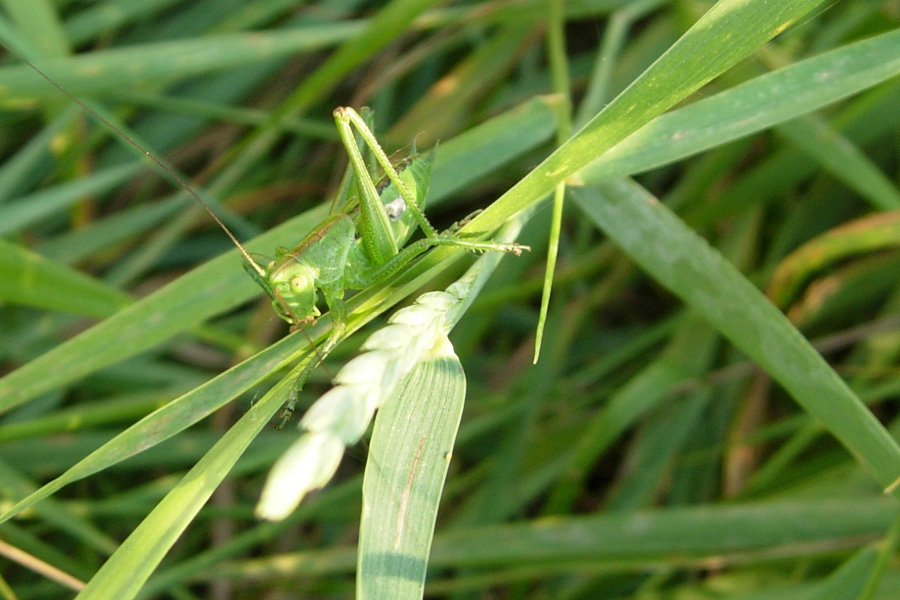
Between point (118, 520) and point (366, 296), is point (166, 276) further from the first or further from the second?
point (366, 296)

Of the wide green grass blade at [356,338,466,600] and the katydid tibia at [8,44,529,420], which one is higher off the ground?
the katydid tibia at [8,44,529,420]

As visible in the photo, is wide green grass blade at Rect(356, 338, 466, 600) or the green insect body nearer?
wide green grass blade at Rect(356, 338, 466, 600)

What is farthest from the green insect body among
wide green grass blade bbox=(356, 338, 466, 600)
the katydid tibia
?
wide green grass blade bbox=(356, 338, 466, 600)

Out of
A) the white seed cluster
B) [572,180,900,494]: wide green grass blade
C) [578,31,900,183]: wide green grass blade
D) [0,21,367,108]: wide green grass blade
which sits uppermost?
[0,21,367,108]: wide green grass blade

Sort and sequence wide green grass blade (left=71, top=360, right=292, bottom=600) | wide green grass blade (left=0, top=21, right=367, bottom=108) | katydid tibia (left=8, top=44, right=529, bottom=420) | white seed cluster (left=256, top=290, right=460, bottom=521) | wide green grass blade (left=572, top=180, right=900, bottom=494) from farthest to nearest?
wide green grass blade (left=0, top=21, right=367, bottom=108), katydid tibia (left=8, top=44, right=529, bottom=420), wide green grass blade (left=572, top=180, right=900, bottom=494), wide green grass blade (left=71, top=360, right=292, bottom=600), white seed cluster (left=256, top=290, right=460, bottom=521)

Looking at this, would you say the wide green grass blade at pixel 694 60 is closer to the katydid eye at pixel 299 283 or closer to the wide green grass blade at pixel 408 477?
the wide green grass blade at pixel 408 477

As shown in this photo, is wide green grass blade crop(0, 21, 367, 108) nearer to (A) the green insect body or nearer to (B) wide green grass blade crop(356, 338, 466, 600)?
(A) the green insect body

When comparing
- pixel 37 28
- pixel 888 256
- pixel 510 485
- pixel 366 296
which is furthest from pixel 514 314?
pixel 37 28
